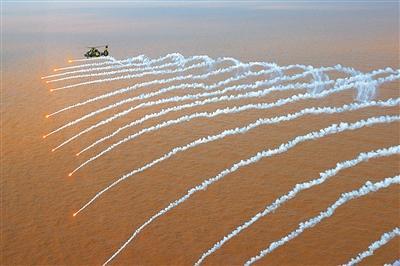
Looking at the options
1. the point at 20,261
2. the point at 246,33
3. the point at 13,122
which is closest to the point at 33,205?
the point at 20,261

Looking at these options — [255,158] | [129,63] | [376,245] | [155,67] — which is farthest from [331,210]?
[129,63]

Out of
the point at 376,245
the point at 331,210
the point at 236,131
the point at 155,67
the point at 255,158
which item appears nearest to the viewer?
the point at 376,245

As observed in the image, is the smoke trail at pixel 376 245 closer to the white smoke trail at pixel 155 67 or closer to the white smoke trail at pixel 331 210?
the white smoke trail at pixel 331 210

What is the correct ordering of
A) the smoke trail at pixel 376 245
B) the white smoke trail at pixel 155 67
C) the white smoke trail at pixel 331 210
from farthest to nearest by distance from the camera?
1. the white smoke trail at pixel 155 67
2. the white smoke trail at pixel 331 210
3. the smoke trail at pixel 376 245

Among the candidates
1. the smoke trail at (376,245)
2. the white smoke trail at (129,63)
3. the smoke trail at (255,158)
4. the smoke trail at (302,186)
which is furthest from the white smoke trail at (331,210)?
the white smoke trail at (129,63)

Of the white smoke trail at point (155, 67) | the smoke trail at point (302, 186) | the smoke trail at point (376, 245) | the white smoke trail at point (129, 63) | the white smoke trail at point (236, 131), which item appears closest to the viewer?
the smoke trail at point (376, 245)

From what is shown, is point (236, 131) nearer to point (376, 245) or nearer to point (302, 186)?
point (302, 186)

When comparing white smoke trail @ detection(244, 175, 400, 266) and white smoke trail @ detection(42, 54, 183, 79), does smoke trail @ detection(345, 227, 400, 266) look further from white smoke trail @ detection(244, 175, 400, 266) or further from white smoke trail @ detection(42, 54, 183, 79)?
white smoke trail @ detection(42, 54, 183, 79)
